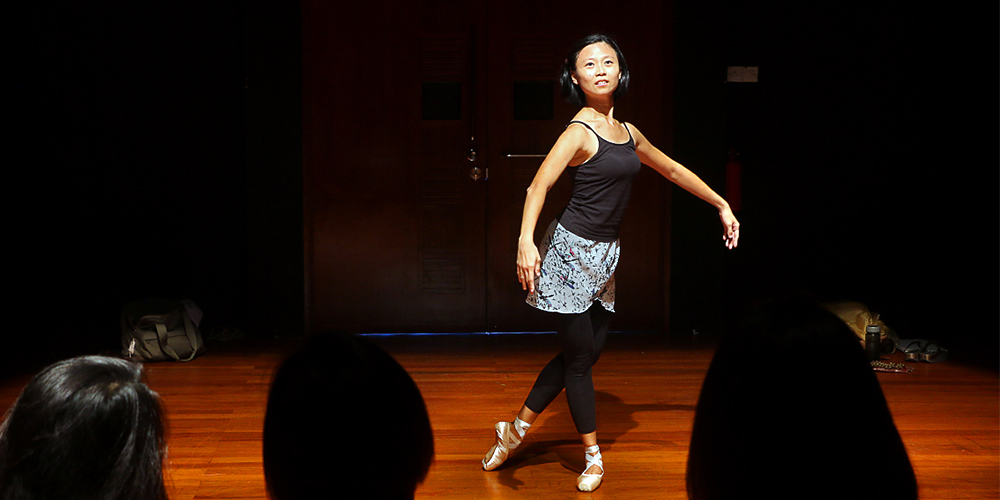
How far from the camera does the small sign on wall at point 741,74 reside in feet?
16.5

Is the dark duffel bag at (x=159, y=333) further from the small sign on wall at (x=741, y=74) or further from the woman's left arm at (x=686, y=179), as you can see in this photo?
the small sign on wall at (x=741, y=74)

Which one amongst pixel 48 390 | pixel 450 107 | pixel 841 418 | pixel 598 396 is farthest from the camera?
pixel 450 107

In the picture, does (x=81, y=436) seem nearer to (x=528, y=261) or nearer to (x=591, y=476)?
(x=528, y=261)

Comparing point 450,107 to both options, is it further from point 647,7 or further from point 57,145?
point 57,145

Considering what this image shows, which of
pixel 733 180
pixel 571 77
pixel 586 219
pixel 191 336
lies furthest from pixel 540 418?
pixel 733 180

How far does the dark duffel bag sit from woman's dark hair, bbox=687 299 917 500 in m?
3.91

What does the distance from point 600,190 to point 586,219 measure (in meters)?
0.10

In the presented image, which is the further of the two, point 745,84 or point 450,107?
point 745,84

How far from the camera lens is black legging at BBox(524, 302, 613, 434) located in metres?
2.45

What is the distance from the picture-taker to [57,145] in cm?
488

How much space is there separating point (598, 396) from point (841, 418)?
277cm

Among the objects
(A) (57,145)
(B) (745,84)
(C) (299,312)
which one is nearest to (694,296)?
(B) (745,84)

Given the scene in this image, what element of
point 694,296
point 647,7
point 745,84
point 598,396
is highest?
point 647,7

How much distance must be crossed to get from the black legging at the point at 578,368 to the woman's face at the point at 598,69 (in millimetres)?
685
